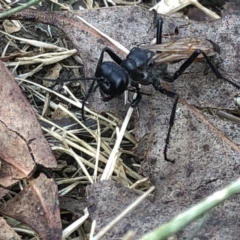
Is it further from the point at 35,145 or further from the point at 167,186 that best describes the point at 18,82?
the point at 167,186

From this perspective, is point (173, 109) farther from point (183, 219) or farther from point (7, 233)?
point (183, 219)

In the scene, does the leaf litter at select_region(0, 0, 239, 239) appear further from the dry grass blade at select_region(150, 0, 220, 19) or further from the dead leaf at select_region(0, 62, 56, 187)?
the dry grass blade at select_region(150, 0, 220, 19)

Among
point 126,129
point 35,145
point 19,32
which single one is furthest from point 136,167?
point 19,32

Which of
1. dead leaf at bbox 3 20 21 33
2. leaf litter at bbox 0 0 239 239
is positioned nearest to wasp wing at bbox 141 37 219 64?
leaf litter at bbox 0 0 239 239

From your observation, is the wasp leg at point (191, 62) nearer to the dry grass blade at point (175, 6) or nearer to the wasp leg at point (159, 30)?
the wasp leg at point (159, 30)

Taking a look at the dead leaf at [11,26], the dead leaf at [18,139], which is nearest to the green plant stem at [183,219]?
the dead leaf at [18,139]

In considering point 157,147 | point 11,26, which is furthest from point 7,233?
point 11,26
